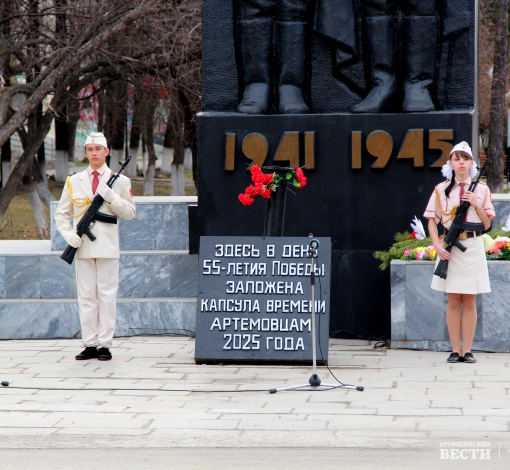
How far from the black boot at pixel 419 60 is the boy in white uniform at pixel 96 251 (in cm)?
303

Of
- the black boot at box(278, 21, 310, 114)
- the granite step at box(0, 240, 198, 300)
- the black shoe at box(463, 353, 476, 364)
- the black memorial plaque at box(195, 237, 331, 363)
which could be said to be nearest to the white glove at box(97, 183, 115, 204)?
the black memorial plaque at box(195, 237, 331, 363)

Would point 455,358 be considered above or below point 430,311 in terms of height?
below

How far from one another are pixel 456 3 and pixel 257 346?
4077mm

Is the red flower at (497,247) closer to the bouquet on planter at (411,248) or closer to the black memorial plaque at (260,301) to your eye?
the bouquet on planter at (411,248)

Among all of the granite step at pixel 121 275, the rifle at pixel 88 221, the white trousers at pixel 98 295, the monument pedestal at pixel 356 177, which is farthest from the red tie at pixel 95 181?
the granite step at pixel 121 275

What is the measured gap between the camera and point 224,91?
991 centimetres

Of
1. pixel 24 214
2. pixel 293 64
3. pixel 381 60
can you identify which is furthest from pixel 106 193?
pixel 24 214

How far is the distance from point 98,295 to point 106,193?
923mm

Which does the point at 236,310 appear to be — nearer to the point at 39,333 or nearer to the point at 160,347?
the point at 160,347

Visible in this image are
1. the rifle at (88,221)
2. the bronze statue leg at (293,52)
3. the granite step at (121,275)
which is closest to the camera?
the rifle at (88,221)

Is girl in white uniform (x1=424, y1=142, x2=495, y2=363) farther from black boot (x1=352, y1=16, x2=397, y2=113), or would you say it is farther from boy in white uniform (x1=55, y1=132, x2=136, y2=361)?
boy in white uniform (x1=55, y1=132, x2=136, y2=361)

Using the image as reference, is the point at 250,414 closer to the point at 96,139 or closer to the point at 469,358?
the point at 469,358

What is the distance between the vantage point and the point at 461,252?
25.9 feet

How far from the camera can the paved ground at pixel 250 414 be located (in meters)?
5.21
